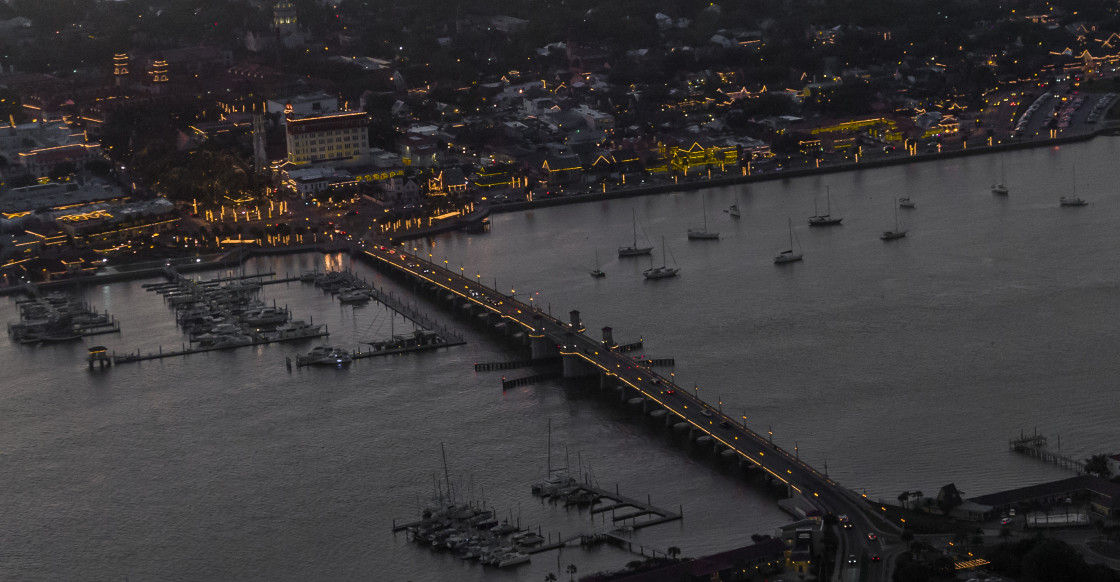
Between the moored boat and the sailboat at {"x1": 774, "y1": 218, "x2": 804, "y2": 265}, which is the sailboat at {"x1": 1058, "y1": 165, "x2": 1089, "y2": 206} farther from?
the moored boat

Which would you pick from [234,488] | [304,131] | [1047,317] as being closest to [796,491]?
[234,488]

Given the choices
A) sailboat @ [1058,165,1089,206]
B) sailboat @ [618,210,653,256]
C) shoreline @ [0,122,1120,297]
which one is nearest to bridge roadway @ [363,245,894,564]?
sailboat @ [618,210,653,256]

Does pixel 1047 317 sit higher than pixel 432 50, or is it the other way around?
pixel 432 50

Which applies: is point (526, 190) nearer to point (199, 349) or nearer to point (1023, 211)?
point (1023, 211)

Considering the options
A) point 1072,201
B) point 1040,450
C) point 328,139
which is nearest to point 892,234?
point 1072,201

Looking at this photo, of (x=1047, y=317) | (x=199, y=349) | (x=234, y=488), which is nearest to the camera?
(x=234, y=488)
